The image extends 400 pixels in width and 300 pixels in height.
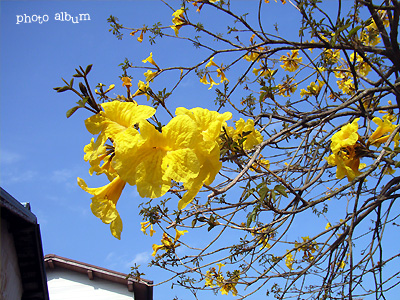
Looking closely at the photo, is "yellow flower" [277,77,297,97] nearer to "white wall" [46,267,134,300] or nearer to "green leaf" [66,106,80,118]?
"green leaf" [66,106,80,118]

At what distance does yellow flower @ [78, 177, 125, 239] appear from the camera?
1218mm

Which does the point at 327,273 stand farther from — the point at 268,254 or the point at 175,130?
the point at 175,130

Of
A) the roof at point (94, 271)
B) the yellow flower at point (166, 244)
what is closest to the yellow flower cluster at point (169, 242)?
the yellow flower at point (166, 244)

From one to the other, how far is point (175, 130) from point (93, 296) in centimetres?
1141

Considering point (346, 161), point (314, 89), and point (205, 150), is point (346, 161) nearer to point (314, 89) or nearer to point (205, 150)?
point (205, 150)

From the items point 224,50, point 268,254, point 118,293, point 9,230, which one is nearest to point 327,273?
point 268,254

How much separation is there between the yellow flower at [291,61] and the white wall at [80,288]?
30.4 ft

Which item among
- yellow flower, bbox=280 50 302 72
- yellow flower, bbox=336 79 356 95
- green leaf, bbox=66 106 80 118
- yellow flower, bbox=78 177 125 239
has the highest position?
yellow flower, bbox=280 50 302 72

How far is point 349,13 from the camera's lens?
11.7ft

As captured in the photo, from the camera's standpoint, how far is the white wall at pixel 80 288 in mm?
10852

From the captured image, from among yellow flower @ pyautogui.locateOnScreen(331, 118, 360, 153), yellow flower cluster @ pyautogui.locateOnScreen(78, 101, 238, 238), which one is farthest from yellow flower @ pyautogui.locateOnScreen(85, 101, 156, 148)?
yellow flower @ pyautogui.locateOnScreen(331, 118, 360, 153)

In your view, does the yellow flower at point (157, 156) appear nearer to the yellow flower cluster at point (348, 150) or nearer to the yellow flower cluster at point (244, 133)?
the yellow flower cluster at point (244, 133)

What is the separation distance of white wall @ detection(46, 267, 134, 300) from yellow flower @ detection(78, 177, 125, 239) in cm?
1073

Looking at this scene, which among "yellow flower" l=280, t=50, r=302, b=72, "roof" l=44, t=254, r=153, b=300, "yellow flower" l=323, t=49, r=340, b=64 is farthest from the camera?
"roof" l=44, t=254, r=153, b=300
